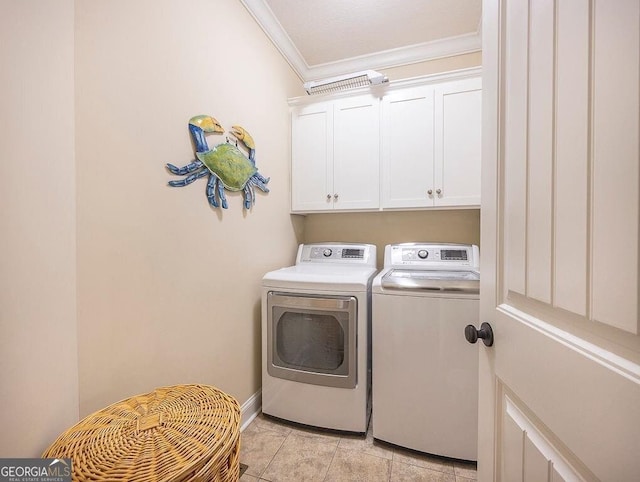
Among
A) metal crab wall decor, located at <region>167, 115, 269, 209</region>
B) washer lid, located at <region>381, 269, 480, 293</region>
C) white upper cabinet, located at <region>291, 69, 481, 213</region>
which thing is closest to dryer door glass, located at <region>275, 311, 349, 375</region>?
washer lid, located at <region>381, 269, 480, 293</region>

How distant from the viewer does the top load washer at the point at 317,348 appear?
1.53 metres

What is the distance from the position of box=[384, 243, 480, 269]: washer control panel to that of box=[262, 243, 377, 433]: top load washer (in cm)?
43

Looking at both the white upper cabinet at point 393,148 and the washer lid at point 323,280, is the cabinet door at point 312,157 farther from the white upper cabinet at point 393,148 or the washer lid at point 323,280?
the washer lid at point 323,280

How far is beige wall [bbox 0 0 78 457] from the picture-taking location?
702mm

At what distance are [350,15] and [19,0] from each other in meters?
1.78

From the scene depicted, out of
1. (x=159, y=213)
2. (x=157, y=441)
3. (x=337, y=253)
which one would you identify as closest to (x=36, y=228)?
(x=159, y=213)

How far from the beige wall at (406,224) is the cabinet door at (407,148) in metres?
0.33

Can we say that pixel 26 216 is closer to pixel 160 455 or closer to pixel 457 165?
pixel 160 455

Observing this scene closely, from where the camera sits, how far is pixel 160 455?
2.31 ft

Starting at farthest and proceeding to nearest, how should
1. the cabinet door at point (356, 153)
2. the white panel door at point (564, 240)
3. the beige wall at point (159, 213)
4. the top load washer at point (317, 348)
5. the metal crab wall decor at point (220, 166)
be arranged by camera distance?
the cabinet door at point (356, 153)
the top load washer at point (317, 348)
the metal crab wall decor at point (220, 166)
the beige wall at point (159, 213)
the white panel door at point (564, 240)

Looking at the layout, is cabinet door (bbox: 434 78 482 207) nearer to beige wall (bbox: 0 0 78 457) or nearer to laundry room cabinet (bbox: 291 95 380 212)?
laundry room cabinet (bbox: 291 95 380 212)

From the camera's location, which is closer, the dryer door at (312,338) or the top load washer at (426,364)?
the top load washer at (426,364)

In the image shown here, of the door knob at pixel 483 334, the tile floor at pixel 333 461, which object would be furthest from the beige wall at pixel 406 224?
the door knob at pixel 483 334

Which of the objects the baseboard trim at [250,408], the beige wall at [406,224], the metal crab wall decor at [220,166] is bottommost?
the baseboard trim at [250,408]
